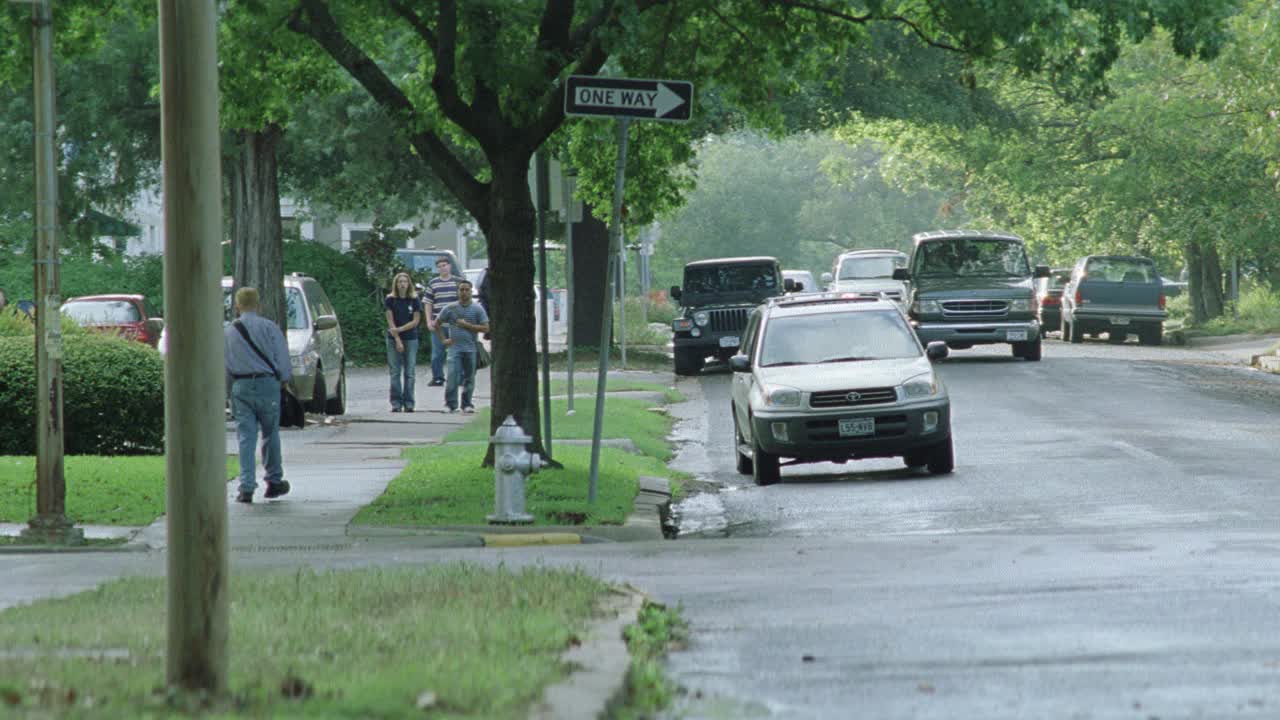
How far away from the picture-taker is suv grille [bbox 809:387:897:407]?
1678 centimetres

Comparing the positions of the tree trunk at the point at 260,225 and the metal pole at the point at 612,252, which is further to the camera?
the tree trunk at the point at 260,225

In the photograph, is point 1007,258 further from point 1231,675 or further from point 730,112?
point 1231,675

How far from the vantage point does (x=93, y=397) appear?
63.9 ft

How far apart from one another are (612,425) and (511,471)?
853cm

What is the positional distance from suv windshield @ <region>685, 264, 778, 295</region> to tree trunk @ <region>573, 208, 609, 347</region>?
444 centimetres

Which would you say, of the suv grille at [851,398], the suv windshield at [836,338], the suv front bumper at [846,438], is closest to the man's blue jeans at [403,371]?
the suv windshield at [836,338]

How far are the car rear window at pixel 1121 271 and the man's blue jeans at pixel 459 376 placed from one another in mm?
22323

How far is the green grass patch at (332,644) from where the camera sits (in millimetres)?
6566

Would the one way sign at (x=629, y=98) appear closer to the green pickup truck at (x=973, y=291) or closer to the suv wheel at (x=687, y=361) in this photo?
the green pickup truck at (x=973, y=291)

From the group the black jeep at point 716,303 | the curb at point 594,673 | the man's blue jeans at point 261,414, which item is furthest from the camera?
the black jeep at point 716,303

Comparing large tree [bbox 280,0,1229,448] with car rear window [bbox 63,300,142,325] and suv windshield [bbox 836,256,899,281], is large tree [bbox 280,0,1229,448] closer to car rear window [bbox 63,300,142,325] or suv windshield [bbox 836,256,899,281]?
car rear window [bbox 63,300,142,325]

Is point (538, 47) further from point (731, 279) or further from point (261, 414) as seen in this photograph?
point (731, 279)

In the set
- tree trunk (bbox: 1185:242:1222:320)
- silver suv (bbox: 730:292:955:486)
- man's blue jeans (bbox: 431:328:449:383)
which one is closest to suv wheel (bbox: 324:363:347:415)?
man's blue jeans (bbox: 431:328:449:383)

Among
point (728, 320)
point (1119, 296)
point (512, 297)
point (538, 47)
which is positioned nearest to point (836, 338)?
point (512, 297)
